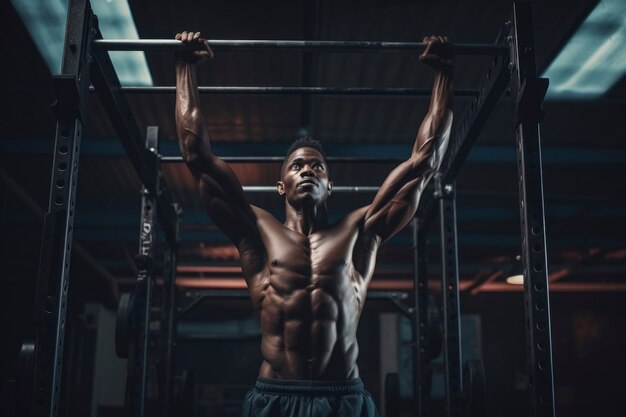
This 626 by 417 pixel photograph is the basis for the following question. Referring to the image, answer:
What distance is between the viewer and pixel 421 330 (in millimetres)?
4363

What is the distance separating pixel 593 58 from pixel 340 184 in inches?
125

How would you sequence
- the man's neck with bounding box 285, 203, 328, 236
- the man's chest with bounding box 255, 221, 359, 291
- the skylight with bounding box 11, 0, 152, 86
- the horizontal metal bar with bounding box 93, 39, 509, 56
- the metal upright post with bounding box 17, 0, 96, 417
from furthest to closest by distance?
1. the skylight with bounding box 11, 0, 152, 86
2. the man's neck with bounding box 285, 203, 328, 236
3. the man's chest with bounding box 255, 221, 359, 291
4. the horizontal metal bar with bounding box 93, 39, 509, 56
5. the metal upright post with bounding box 17, 0, 96, 417

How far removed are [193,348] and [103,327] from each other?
5.42 feet

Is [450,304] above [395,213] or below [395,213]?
below

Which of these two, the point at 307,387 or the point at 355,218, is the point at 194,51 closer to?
the point at 355,218

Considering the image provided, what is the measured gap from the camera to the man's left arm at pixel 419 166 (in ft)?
8.89

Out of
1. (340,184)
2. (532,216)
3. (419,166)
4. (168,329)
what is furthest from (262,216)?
(340,184)

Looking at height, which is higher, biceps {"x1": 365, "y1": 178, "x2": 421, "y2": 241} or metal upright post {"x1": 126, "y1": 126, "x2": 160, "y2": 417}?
biceps {"x1": 365, "y1": 178, "x2": 421, "y2": 241}

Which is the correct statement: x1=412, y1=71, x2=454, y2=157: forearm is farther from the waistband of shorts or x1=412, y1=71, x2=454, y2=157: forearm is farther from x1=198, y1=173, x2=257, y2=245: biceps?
the waistband of shorts

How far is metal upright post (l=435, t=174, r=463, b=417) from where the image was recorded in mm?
3467

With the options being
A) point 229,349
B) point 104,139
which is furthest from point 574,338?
point 104,139

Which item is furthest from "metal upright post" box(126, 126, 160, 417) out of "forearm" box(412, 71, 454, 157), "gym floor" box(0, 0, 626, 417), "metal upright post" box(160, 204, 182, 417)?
"forearm" box(412, 71, 454, 157)

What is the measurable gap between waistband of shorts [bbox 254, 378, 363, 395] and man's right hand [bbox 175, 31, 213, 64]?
48.6 inches

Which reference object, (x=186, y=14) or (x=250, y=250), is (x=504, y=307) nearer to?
(x=186, y=14)
